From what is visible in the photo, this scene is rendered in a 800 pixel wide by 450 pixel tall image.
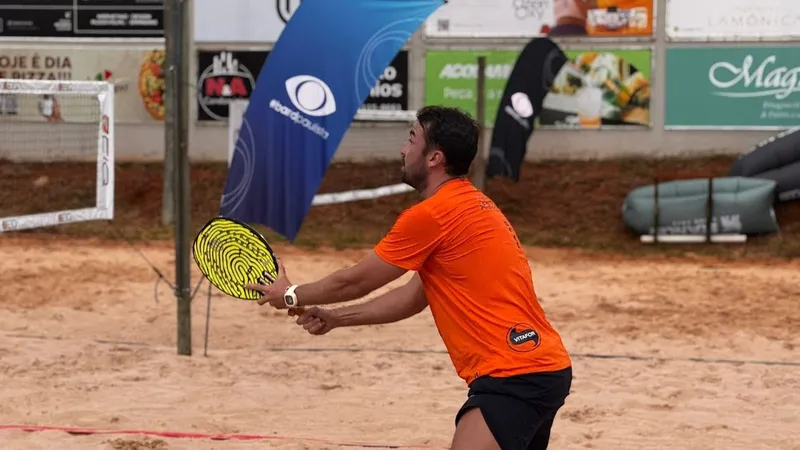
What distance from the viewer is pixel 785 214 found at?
13992 mm

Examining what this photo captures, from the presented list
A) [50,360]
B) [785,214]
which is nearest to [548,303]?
[50,360]

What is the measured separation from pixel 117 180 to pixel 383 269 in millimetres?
13576

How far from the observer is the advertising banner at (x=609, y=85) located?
1545cm

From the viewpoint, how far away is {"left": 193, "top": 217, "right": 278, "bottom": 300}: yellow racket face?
12.4 feet

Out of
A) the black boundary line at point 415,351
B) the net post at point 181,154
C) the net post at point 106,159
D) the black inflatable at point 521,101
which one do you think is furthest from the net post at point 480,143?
the net post at point 181,154

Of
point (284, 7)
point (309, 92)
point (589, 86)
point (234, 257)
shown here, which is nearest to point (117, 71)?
point (284, 7)

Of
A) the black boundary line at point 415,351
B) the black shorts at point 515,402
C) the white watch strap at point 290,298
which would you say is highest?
the white watch strap at point 290,298

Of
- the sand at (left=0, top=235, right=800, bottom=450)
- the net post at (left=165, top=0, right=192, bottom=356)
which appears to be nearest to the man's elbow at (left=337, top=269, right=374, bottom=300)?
the sand at (left=0, top=235, right=800, bottom=450)

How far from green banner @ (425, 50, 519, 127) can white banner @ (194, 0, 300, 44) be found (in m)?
2.34

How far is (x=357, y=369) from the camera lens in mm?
7293

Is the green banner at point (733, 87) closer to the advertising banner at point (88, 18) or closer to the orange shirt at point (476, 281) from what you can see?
the advertising banner at point (88, 18)

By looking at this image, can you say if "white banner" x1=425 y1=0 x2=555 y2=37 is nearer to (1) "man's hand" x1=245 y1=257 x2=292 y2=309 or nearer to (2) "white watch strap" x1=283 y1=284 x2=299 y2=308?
(1) "man's hand" x1=245 y1=257 x2=292 y2=309

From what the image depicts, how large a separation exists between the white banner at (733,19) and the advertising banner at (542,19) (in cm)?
41

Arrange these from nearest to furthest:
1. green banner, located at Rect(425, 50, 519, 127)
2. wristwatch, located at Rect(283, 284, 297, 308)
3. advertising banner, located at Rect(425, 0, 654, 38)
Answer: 1. wristwatch, located at Rect(283, 284, 297, 308)
2. advertising banner, located at Rect(425, 0, 654, 38)
3. green banner, located at Rect(425, 50, 519, 127)
